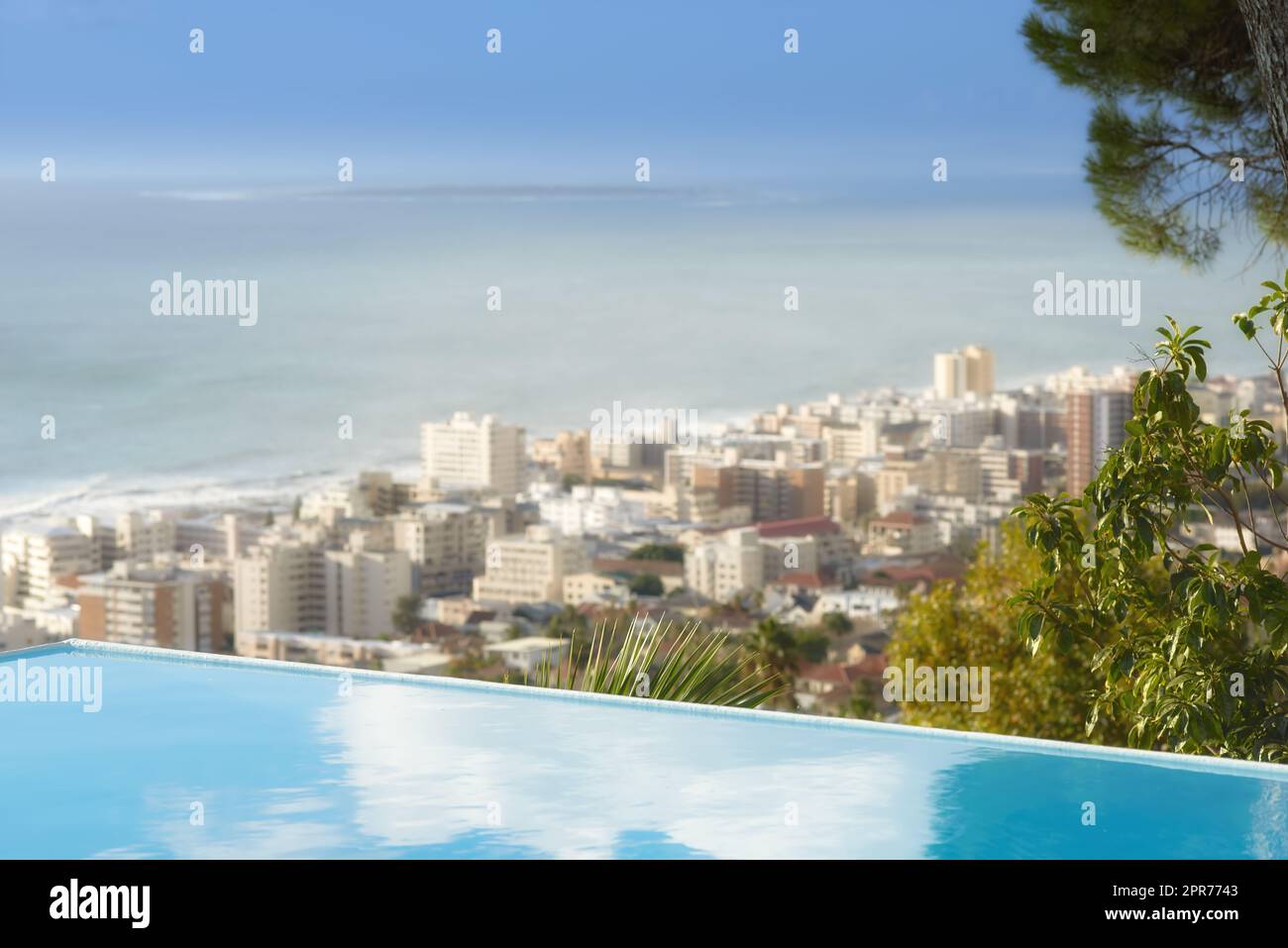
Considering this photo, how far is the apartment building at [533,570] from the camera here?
18.0 metres

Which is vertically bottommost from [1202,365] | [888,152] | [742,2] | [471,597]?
[471,597]

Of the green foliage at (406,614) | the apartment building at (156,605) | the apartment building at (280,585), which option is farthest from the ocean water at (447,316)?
the green foliage at (406,614)

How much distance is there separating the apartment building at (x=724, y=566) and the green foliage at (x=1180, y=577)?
40.9 feet

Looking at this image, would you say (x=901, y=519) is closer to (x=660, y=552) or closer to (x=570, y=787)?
(x=660, y=552)

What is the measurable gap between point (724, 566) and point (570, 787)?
13.2 m

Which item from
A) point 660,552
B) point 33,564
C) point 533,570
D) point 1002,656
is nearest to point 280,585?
point 33,564

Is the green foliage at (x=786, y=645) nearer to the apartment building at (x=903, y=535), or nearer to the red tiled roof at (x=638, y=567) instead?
the apartment building at (x=903, y=535)

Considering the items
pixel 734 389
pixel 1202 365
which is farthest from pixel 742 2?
pixel 1202 365

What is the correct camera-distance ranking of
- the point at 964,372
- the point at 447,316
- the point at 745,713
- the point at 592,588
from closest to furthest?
the point at 745,713 → the point at 964,372 → the point at 592,588 → the point at 447,316

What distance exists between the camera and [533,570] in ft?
59.1

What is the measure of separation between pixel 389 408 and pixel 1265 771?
15760 millimetres

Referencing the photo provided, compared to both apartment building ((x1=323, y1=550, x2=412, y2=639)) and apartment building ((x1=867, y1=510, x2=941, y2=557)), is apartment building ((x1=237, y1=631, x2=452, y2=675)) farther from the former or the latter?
apartment building ((x1=867, y1=510, x2=941, y2=557))

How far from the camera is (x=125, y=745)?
15.8ft
